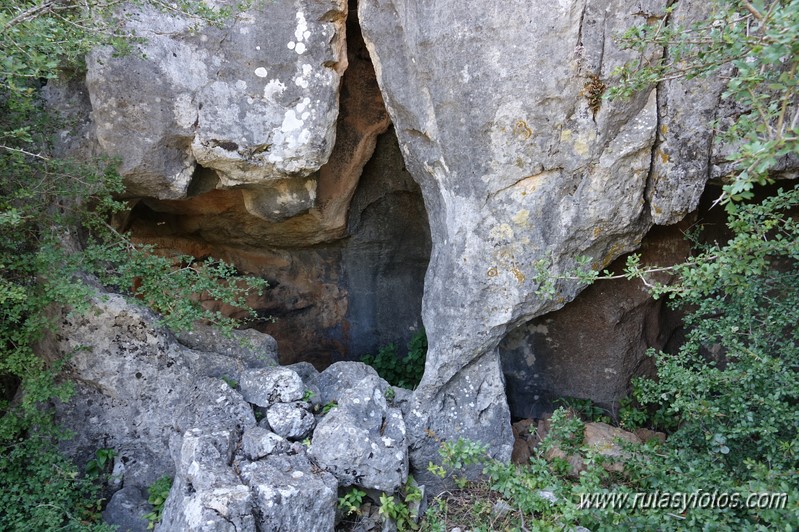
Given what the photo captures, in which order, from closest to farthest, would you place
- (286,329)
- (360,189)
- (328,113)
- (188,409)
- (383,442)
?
(383,442), (188,409), (328,113), (360,189), (286,329)

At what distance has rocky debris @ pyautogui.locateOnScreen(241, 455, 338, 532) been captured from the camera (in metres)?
2.88

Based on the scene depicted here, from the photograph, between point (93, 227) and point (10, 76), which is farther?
point (93, 227)

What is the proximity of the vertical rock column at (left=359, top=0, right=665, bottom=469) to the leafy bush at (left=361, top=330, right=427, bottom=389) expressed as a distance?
5.14 ft

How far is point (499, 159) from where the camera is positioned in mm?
3359

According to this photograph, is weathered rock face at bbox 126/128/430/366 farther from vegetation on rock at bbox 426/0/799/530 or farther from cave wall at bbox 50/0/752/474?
vegetation on rock at bbox 426/0/799/530

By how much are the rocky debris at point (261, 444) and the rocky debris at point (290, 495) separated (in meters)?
0.06

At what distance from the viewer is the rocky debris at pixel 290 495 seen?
288 cm

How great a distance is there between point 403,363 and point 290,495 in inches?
104

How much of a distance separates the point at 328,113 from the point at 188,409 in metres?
1.96

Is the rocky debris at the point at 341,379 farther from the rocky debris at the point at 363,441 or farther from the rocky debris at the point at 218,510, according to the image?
the rocky debris at the point at 218,510

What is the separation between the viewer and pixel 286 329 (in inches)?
231

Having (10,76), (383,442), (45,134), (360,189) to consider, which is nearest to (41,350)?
(45,134)

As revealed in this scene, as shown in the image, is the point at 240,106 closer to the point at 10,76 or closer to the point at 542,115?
the point at 10,76

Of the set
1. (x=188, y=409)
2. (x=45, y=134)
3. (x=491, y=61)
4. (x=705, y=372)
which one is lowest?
(x=188, y=409)
